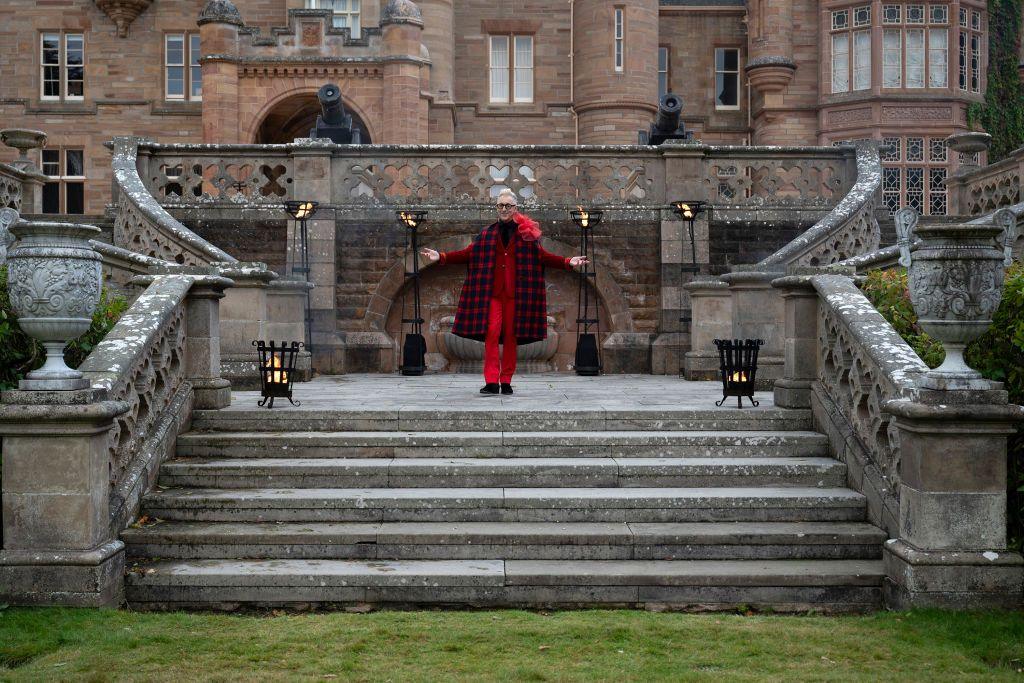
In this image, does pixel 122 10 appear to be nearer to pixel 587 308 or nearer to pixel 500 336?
pixel 587 308

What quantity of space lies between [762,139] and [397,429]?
25.0m

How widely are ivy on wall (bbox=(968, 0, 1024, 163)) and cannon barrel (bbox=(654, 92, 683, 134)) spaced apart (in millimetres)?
16264

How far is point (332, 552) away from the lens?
6855mm

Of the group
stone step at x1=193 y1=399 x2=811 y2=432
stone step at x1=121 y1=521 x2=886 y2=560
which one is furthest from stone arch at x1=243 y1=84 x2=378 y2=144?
stone step at x1=121 y1=521 x2=886 y2=560

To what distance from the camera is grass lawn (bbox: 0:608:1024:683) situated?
205 inches

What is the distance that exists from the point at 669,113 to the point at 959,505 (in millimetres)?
12769

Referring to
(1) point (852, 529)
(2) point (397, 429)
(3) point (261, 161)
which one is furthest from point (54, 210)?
(1) point (852, 529)

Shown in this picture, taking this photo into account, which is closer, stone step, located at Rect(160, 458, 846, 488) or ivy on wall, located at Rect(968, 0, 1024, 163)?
stone step, located at Rect(160, 458, 846, 488)

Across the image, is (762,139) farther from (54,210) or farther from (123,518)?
(123,518)

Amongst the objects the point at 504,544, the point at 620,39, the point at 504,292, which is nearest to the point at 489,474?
the point at 504,544

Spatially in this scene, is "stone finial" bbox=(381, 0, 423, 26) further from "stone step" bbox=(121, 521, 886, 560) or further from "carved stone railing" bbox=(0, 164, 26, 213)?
"stone step" bbox=(121, 521, 886, 560)

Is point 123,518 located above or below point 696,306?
below

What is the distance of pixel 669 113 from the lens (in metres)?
18.1

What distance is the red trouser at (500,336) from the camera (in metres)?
10.7
